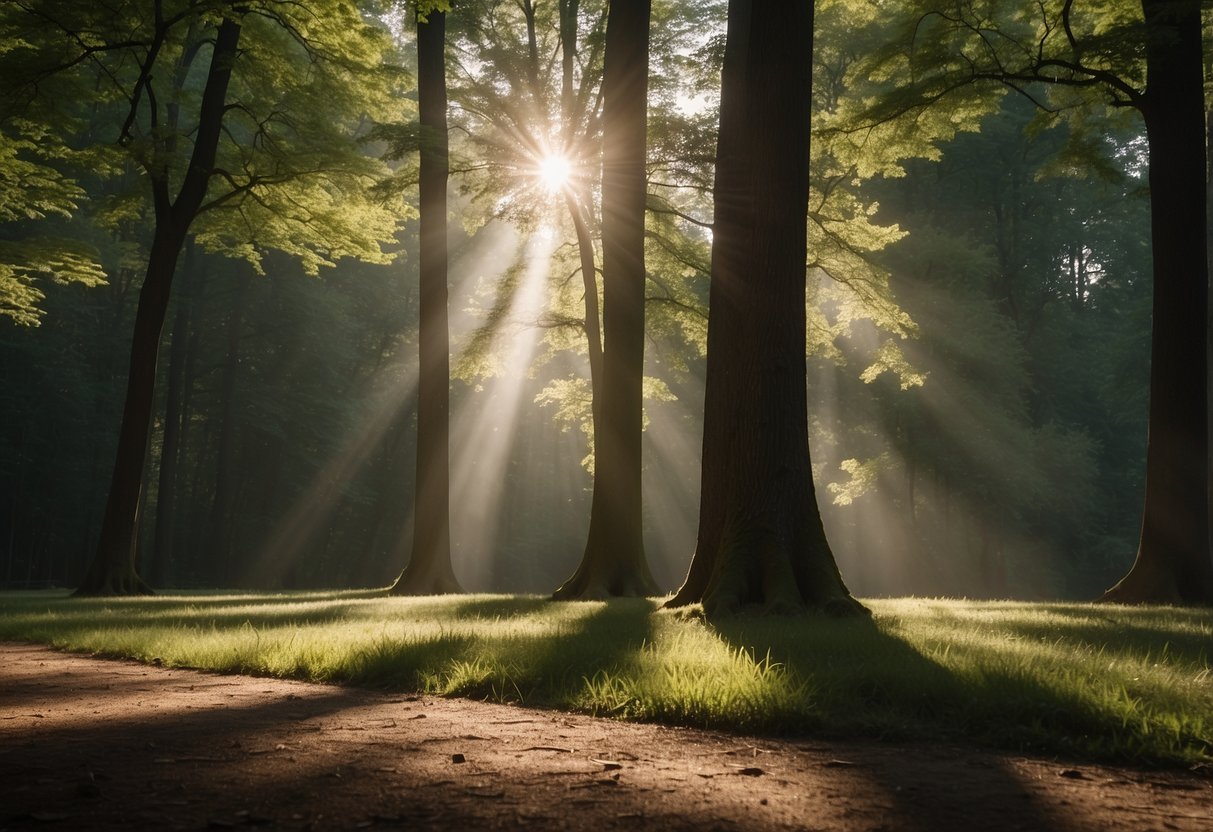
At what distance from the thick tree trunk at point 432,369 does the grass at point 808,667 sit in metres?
7.35

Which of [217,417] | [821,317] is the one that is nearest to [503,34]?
[821,317]

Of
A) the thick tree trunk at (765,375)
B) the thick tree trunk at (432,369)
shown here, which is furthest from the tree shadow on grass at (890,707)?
the thick tree trunk at (432,369)

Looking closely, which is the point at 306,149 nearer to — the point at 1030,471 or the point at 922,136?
the point at 922,136

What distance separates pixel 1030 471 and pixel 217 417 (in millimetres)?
30480

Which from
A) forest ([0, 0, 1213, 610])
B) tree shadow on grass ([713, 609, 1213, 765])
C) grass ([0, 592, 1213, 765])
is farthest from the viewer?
forest ([0, 0, 1213, 610])

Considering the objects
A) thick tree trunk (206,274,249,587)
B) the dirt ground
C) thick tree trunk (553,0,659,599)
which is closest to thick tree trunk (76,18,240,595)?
thick tree trunk (553,0,659,599)

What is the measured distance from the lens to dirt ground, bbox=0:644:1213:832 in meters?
2.68

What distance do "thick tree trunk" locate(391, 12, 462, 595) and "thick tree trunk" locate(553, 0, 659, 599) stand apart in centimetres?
379

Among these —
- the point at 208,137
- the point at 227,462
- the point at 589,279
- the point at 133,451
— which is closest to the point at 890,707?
the point at 589,279

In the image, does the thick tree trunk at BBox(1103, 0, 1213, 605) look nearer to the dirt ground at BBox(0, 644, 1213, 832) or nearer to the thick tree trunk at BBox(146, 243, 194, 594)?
the dirt ground at BBox(0, 644, 1213, 832)

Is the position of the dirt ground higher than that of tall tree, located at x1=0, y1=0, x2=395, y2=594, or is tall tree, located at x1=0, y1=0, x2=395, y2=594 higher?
tall tree, located at x1=0, y1=0, x2=395, y2=594

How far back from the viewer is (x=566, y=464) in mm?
53812

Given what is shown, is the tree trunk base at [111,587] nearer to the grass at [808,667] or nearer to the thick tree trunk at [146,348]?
the thick tree trunk at [146,348]

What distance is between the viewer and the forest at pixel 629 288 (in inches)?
436
